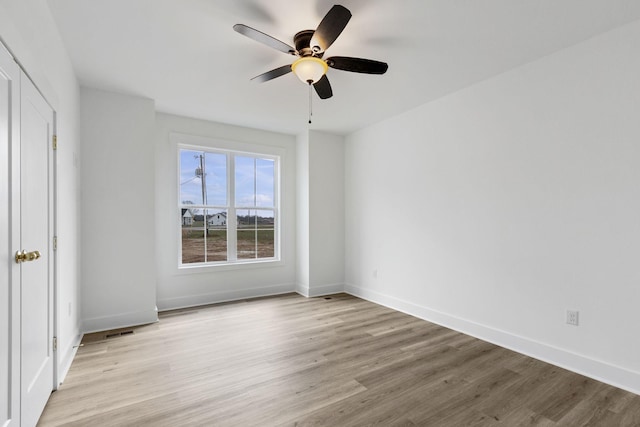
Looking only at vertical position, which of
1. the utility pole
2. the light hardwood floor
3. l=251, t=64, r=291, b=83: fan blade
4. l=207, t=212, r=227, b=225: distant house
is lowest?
the light hardwood floor

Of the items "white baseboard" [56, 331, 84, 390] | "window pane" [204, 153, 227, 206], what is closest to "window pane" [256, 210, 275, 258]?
"window pane" [204, 153, 227, 206]

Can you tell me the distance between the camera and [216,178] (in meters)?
4.76

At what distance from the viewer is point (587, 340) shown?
2.50 meters

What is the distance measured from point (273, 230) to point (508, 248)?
3.45 meters

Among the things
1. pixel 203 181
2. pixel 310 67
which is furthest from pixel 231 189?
pixel 310 67

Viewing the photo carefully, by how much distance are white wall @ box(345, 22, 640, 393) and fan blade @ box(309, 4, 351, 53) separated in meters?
1.98

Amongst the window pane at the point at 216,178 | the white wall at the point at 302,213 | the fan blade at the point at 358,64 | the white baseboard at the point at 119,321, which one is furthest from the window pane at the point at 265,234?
the fan blade at the point at 358,64

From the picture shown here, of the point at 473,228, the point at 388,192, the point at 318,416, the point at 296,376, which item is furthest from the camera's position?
the point at 388,192

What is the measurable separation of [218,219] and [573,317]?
432 cm

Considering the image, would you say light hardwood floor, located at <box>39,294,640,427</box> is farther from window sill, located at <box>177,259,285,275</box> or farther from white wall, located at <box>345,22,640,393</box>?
window sill, located at <box>177,259,285,275</box>

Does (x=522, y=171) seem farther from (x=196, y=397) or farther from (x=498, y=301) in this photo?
(x=196, y=397)

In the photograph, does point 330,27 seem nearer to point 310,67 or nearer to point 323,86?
point 310,67

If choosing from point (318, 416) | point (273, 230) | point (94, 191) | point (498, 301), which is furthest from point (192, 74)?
point (498, 301)

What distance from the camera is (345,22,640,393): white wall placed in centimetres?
234
